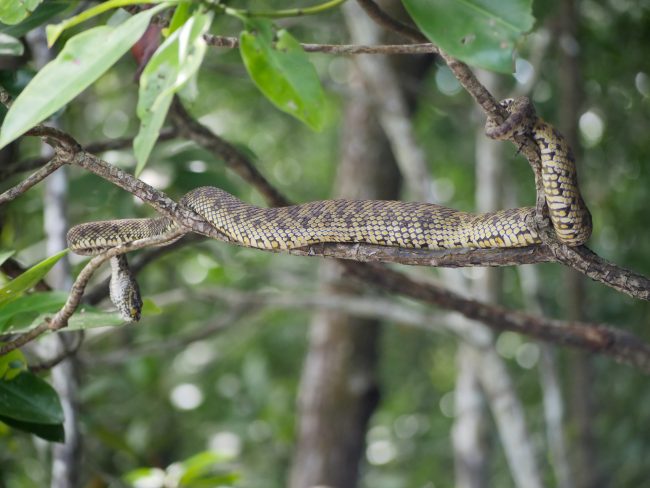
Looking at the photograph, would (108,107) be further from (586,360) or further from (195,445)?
(586,360)

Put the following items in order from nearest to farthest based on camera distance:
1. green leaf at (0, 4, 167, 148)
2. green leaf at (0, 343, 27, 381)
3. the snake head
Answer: green leaf at (0, 4, 167, 148)
the snake head
green leaf at (0, 343, 27, 381)

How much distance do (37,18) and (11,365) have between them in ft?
3.82

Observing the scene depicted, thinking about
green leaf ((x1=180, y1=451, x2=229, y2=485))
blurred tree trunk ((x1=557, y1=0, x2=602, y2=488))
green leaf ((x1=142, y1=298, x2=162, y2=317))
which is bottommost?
green leaf ((x1=180, y1=451, x2=229, y2=485))

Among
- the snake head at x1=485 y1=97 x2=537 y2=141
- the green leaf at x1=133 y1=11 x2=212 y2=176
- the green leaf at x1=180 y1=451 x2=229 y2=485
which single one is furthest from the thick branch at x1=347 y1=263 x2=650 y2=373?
the green leaf at x1=133 y1=11 x2=212 y2=176

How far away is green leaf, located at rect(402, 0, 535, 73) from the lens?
1787 mm

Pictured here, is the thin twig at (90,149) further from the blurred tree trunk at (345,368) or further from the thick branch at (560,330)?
the blurred tree trunk at (345,368)

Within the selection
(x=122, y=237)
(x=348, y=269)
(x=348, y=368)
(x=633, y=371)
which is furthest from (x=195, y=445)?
(x=122, y=237)

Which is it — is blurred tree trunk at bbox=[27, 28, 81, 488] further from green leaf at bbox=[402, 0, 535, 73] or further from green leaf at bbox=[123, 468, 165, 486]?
green leaf at bbox=[402, 0, 535, 73]

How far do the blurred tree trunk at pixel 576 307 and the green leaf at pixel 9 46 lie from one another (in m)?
4.02

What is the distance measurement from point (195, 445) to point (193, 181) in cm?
412

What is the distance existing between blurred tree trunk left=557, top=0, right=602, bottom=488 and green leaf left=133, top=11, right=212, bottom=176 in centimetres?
457

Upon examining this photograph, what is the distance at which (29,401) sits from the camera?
2.73 m

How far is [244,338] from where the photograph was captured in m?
7.93

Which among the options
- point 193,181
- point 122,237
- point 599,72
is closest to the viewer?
point 122,237
